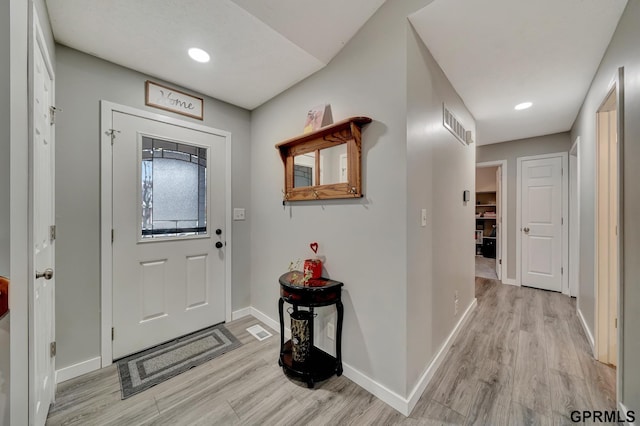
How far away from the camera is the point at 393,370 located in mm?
1547

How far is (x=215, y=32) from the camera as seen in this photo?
5.40 feet

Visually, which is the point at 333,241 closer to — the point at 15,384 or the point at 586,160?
the point at 15,384

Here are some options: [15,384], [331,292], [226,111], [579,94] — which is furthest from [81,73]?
[579,94]

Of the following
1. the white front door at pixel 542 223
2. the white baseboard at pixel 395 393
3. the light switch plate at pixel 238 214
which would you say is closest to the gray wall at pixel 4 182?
the white baseboard at pixel 395 393

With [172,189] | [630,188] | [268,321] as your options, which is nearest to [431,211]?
[630,188]

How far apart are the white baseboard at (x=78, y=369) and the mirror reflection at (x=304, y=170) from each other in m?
2.03

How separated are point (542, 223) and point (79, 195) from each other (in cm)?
550

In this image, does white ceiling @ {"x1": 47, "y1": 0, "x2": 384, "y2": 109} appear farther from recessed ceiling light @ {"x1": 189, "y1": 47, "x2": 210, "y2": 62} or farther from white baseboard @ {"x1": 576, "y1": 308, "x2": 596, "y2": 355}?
white baseboard @ {"x1": 576, "y1": 308, "x2": 596, "y2": 355}

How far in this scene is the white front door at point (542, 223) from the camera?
142 inches

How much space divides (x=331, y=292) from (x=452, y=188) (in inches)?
58.4

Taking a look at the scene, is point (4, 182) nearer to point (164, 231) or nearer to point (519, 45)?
point (164, 231)

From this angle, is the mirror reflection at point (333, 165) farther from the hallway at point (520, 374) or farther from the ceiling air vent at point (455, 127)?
the hallway at point (520, 374)

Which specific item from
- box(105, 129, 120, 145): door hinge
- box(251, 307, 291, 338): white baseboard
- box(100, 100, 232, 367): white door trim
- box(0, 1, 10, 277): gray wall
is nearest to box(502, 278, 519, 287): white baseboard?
box(251, 307, 291, 338): white baseboard

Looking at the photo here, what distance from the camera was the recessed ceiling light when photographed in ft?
5.95
